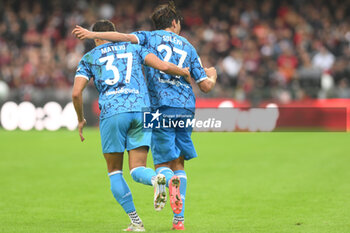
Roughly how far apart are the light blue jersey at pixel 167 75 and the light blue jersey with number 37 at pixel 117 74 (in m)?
0.19

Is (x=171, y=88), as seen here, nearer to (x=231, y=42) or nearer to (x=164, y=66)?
(x=164, y=66)

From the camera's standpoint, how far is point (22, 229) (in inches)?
262

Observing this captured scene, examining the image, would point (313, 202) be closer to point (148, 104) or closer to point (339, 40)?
point (148, 104)

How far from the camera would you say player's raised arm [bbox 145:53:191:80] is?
6.23 m

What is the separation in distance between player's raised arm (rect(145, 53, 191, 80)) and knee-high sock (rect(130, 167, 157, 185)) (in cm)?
96

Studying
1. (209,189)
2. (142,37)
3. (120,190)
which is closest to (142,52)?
(142,37)

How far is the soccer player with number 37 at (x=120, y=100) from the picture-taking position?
6305mm

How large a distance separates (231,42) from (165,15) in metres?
16.8

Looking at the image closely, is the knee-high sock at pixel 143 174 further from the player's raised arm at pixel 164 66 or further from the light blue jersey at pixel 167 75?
the player's raised arm at pixel 164 66

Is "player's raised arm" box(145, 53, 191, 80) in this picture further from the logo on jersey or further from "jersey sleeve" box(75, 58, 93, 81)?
"jersey sleeve" box(75, 58, 93, 81)

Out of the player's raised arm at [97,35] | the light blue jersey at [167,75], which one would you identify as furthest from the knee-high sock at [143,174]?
the player's raised arm at [97,35]

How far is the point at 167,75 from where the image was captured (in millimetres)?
6559

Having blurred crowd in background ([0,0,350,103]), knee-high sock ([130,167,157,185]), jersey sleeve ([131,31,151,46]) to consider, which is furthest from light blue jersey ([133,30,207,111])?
blurred crowd in background ([0,0,350,103])

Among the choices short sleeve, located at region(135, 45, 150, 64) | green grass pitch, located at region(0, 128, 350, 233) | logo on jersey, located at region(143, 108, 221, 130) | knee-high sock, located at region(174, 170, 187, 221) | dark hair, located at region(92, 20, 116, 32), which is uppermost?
dark hair, located at region(92, 20, 116, 32)
